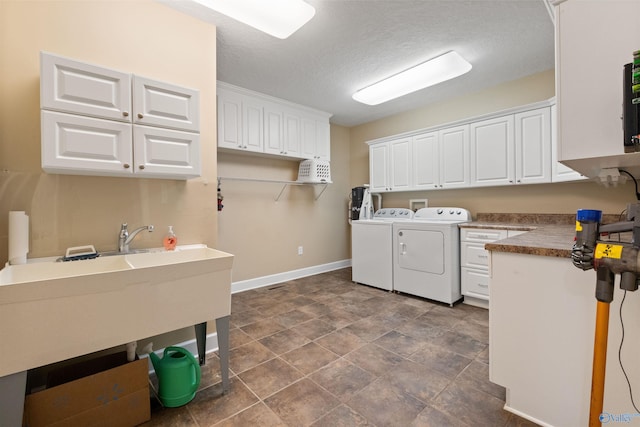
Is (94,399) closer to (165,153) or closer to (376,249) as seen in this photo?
(165,153)

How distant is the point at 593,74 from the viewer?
1.17 meters

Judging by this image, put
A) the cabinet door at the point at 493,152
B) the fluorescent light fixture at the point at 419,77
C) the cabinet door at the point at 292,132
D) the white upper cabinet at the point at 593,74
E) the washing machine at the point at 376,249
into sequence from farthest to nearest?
the cabinet door at the point at 292,132 → the washing machine at the point at 376,249 → the cabinet door at the point at 493,152 → the fluorescent light fixture at the point at 419,77 → the white upper cabinet at the point at 593,74

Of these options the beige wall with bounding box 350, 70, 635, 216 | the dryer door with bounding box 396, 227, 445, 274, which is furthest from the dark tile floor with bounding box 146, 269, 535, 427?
the beige wall with bounding box 350, 70, 635, 216

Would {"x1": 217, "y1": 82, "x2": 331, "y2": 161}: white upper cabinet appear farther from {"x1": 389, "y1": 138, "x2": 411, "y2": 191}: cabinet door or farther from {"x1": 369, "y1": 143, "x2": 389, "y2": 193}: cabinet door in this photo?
{"x1": 389, "y1": 138, "x2": 411, "y2": 191}: cabinet door

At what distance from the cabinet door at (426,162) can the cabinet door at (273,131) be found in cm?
179

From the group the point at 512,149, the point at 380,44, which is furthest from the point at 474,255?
the point at 380,44

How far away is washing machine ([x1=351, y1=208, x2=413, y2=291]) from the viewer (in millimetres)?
3615

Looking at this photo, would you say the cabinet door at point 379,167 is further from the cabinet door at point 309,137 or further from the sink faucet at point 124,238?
the sink faucet at point 124,238

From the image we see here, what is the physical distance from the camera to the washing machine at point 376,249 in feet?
11.9

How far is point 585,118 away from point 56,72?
255 cm

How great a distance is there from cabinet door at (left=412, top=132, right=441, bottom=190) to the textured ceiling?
60 centimetres

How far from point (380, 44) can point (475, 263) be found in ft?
7.82

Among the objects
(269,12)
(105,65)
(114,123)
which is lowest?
(114,123)

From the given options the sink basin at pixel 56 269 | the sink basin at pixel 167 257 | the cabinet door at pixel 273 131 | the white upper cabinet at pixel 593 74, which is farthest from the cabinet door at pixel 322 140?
the white upper cabinet at pixel 593 74
